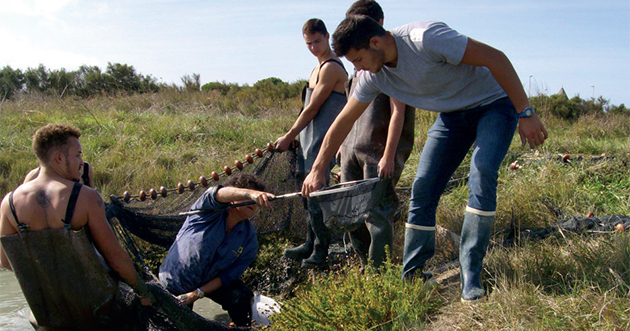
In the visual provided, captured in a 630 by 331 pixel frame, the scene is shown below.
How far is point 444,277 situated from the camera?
3.74 metres

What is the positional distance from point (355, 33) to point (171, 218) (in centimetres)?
239

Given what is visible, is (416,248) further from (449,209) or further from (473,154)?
(449,209)

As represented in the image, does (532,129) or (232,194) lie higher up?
(532,129)

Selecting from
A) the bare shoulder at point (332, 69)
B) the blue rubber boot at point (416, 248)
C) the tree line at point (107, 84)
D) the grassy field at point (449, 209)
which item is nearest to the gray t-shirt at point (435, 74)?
the blue rubber boot at point (416, 248)

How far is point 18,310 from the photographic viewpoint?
5.08m

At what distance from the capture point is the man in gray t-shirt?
2.99 m

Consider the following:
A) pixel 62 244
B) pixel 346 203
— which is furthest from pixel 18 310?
pixel 346 203

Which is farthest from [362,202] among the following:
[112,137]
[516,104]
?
[112,137]

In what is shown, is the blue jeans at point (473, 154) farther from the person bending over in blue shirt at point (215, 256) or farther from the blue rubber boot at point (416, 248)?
the person bending over in blue shirt at point (215, 256)

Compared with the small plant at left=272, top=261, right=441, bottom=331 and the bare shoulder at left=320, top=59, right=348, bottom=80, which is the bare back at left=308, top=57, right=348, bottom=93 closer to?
the bare shoulder at left=320, top=59, right=348, bottom=80

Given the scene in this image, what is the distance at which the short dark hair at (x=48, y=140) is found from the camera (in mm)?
3334

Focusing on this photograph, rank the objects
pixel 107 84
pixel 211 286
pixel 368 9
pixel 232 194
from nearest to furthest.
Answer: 1. pixel 232 194
2. pixel 211 286
3. pixel 368 9
4. pixel 107 84

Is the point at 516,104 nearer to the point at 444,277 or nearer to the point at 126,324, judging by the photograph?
the point at 444,277

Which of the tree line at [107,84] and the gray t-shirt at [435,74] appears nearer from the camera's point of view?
the gray t-shirt at [435,74]
